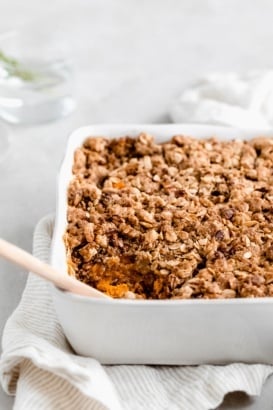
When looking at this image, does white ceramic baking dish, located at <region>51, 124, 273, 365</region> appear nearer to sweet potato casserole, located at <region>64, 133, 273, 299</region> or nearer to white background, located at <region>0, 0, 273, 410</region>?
sweet potato casserole, located at <region>64, 133, 273, 299</region>

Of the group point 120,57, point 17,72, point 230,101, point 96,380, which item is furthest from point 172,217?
point 120,57

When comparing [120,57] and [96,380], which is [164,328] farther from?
[120,57]

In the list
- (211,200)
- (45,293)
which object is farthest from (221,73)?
(45,293)

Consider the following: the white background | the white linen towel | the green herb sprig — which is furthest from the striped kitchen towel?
the green herb sprig

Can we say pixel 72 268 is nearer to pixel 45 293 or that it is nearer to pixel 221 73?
pixel 45 293

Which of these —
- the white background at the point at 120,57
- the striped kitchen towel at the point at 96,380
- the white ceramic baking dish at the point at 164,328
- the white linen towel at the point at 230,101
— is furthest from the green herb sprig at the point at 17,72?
the striped kitchen towel at the point at 96,380

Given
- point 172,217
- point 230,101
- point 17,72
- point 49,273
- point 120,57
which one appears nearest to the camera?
point 49,273
